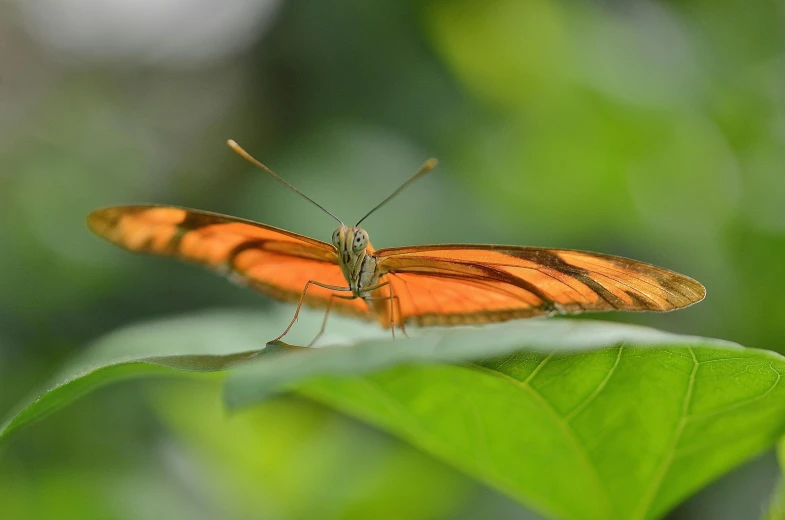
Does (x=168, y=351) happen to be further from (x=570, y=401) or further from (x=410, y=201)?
(x=410, y=201)

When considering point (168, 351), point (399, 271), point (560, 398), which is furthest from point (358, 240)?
point (560, 398)

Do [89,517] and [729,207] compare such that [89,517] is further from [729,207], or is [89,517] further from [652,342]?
[729,207]

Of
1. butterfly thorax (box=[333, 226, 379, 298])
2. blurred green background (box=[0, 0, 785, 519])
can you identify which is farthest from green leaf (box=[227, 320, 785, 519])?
blurred green background (box=[0, 0, 785, 519])

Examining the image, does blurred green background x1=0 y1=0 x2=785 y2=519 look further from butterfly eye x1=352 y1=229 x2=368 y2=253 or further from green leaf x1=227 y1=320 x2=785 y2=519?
green leaf x1=227 y1=320 x2=785 y2=519

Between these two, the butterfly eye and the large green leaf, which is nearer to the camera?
the large green leaf

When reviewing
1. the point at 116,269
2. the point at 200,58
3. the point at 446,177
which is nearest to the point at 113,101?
the point at 200,58

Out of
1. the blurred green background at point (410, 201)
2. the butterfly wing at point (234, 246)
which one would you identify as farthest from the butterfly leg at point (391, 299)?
the blurred green background at point (410, 201)

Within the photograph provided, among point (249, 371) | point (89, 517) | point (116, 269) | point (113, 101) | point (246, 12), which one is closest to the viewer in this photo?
point (249, 371)

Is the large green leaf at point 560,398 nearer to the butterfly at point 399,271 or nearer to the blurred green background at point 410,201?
the butterfly at point 399,271
